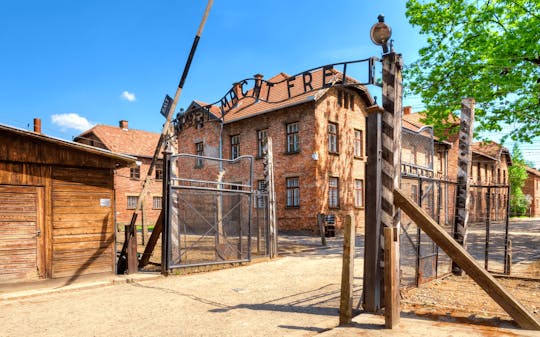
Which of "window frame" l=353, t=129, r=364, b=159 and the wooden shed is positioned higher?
"window frame" l=353, t=129, r=364, b=159

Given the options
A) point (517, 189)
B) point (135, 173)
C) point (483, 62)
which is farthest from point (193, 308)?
point (517, 189)

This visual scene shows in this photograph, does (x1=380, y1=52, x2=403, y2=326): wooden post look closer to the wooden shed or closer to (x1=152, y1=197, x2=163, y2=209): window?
the wooden shed

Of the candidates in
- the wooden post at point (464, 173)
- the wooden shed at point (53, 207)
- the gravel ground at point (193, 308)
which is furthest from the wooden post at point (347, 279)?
Answer: the wooden shed at point (53, 207)

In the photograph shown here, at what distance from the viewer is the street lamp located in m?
6.05

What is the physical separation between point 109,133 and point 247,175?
18.2 m

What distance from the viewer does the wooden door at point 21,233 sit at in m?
7.96

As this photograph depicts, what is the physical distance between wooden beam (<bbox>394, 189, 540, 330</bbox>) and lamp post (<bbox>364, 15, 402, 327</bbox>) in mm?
249

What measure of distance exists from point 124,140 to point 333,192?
74.9 feet

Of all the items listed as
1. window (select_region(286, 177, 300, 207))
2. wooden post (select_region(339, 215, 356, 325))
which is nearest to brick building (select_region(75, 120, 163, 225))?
window (select_region(286, 177, 300, 207))

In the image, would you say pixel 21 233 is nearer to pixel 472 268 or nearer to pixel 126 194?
pixel 472 268

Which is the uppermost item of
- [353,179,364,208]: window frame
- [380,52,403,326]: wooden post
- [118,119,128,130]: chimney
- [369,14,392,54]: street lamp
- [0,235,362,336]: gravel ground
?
[118,119,128,130]: chimney

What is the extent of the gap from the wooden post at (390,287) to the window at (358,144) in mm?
19354

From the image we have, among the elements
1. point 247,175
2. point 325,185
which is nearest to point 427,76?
point 325,185

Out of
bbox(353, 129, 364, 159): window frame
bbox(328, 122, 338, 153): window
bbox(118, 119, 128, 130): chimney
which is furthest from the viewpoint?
bbox(118, 119, 128, 130): chimney
